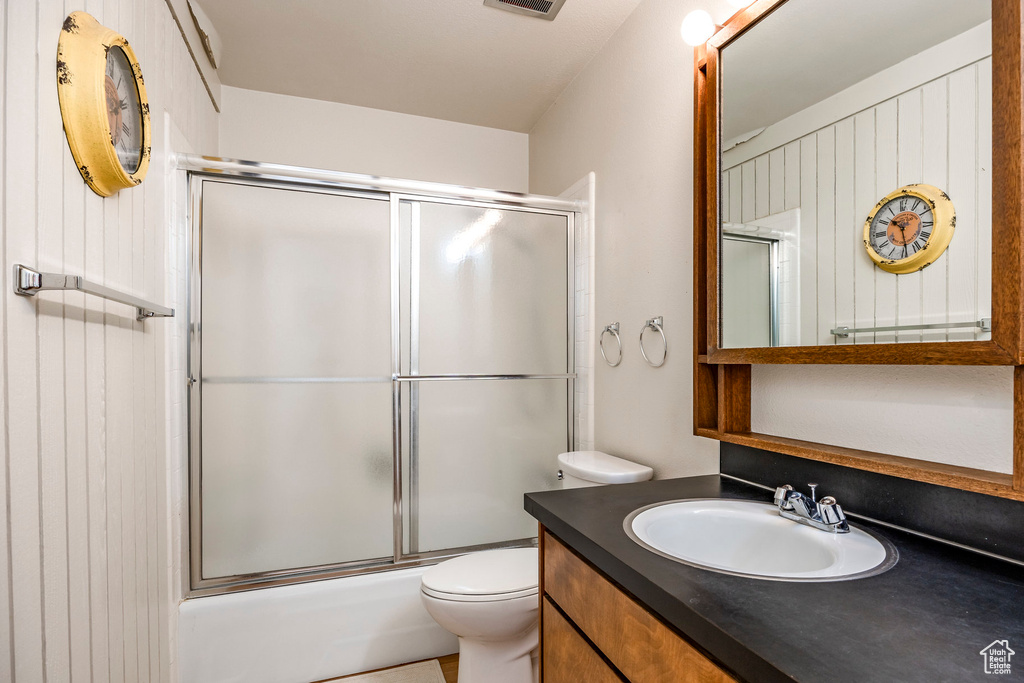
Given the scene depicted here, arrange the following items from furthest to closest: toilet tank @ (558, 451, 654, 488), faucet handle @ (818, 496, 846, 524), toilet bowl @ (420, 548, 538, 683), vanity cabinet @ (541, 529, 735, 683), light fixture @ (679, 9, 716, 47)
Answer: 1. toilet tank @ (558, 451, 654, 488)
2. toilet bowl @ (420, 548, 538, 683)
3. light fixture @ (679, 9, 716, 47)
4. faucet handle @ (818, 496, 846, 524)
5. vanity cabinet @ (541, 529, 735, 683)

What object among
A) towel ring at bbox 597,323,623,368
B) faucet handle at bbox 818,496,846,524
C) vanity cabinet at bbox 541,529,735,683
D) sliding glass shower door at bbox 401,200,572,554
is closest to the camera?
vanity cabinet at bbox 541,529,735,683

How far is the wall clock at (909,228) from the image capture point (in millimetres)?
901

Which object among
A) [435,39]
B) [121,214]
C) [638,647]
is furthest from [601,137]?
[638,647]

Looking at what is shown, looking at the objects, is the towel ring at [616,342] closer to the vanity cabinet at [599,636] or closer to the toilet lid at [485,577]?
the toilet lid at [485,577]

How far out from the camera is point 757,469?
1298 mm

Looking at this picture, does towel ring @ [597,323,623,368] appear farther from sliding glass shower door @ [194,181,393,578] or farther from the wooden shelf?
sliding glass shower door @ [194,181,393,578]

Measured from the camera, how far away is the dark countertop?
1.82 feet

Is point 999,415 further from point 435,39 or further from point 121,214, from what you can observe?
point 435,39

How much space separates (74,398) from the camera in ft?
3.36

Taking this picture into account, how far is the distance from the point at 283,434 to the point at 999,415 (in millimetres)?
2013

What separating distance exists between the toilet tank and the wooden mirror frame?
37cm

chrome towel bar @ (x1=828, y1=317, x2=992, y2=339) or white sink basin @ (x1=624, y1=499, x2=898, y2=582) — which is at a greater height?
chrome towel bar @ (x1=828, y1=317, x2=992, y2=339)

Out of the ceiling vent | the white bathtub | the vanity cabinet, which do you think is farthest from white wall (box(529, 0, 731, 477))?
the white bathtub

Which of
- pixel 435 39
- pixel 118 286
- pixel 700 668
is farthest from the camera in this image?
pixel 435 39
